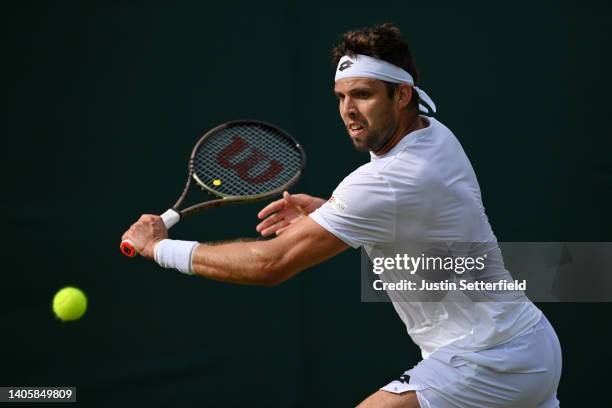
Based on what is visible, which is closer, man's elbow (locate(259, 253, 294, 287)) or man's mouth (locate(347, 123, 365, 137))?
man's elbow (locate(259, 253, 294, 287))

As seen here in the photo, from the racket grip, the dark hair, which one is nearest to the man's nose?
the dark hair

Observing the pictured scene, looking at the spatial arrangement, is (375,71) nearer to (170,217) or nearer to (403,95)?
(403,95)

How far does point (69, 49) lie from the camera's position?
4035mm

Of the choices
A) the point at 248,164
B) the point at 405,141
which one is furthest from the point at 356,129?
the point at 248,164

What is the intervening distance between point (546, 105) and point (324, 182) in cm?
109

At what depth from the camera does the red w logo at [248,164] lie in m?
3.57

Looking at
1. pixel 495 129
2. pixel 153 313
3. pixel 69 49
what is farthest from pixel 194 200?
pixel 495 129

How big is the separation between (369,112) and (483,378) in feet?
3.00

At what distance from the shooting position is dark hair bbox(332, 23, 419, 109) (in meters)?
Answer: 3.16

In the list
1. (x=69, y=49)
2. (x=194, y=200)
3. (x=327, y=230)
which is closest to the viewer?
(x=327, y=230)

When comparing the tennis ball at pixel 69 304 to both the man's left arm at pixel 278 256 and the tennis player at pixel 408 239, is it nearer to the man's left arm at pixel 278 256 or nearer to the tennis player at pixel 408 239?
the tennis player at pixel 408 239

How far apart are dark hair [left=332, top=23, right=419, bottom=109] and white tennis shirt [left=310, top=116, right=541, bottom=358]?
206mm

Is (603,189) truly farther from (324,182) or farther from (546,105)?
(324,182)

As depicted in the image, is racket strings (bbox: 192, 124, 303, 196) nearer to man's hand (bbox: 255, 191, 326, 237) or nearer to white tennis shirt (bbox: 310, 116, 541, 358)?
man's hand (bbox: 255, 191, 326, 237)
